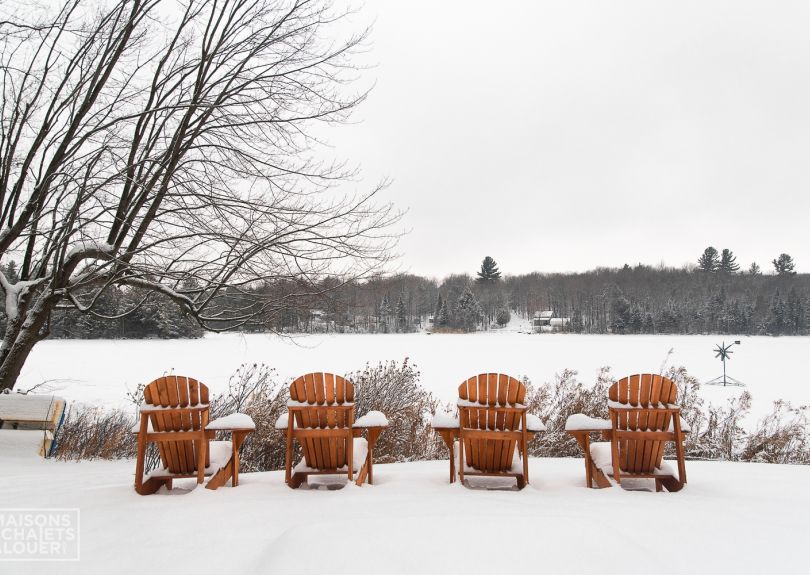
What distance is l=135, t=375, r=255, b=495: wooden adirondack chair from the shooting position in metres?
3.39

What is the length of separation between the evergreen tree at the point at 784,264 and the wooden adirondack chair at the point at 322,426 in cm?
8622

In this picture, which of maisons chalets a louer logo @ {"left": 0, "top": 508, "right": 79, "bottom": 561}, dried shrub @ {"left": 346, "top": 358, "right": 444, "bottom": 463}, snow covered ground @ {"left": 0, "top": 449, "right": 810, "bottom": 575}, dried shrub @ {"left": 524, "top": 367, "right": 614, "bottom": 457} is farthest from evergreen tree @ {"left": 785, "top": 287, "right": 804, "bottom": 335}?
maisons chalets a louer logo @ {"left": 0, "top": 508, "right": 79, "bottom": 561}

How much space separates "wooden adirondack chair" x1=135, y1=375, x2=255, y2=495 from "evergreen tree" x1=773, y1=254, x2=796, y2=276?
86.9 metres

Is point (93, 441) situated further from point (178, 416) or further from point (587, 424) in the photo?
point (587, 424)

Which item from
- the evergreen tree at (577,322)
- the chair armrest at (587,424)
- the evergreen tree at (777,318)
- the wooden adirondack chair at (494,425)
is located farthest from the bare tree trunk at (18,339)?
the evergreen tree at (777,318)

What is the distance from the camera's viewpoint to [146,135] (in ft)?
21.7

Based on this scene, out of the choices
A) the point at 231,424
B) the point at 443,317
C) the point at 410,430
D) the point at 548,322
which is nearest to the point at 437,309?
the point at 443,317

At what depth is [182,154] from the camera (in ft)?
18.4

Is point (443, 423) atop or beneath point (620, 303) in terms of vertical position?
beneath

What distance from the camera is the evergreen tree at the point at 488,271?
87.1m

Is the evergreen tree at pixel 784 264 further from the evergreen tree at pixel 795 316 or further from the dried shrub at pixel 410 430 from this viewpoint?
the dried shrub at pixel 410 430

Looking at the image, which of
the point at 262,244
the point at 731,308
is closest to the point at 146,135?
the point at 262,244

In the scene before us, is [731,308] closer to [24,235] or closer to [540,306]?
[540,306]

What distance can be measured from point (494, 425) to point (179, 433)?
245 cm
